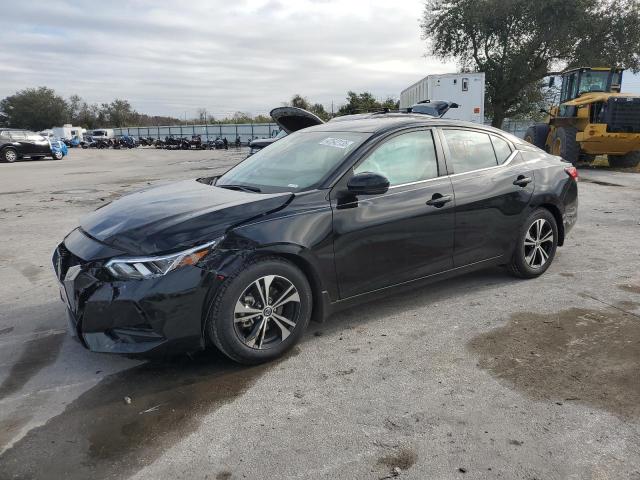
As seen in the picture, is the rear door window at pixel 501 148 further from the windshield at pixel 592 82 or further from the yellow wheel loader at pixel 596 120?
the windshield at pixel 592 82

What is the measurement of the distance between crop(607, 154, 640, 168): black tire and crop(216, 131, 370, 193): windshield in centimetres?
1445

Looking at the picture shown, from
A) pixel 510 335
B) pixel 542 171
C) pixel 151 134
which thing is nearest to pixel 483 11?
pixel 542 171

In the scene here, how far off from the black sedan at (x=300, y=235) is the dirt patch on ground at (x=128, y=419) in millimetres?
246

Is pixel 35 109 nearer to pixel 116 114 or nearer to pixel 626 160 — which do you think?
pixel 116 114

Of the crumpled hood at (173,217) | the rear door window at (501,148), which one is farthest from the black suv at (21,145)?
the rear door window at (501,148)

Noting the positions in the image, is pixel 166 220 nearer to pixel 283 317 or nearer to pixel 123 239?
pixel 123 239

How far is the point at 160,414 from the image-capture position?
9.45ft

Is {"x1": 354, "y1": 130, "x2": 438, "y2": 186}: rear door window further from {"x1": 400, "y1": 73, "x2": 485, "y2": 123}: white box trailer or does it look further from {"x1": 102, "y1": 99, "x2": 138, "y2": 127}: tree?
{"x1": 102, "y1": 99, "x2": 138, "y2": 127}: tree

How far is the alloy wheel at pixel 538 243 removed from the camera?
4.88m

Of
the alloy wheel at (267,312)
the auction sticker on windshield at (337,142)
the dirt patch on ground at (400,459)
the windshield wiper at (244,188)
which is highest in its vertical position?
the auction sticker on windshield at (337,142)

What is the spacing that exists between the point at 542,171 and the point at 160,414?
4.06m

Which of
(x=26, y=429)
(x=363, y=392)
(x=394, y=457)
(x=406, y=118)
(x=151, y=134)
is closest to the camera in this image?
(x=394, y=457)

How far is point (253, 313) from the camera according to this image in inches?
129

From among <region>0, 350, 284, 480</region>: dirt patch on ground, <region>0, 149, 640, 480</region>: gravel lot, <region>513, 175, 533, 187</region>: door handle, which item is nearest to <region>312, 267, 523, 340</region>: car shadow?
<region>0, 149, 640, 480</region>: gravel lot
